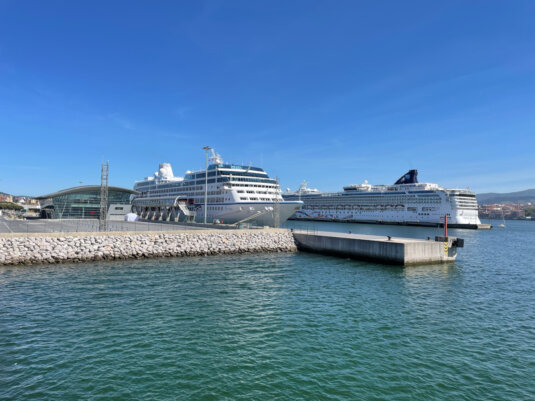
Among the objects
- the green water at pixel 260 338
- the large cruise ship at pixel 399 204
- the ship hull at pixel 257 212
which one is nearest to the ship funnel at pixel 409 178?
the large cruise ship at pixel 399 204

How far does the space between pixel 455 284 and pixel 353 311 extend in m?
10.2

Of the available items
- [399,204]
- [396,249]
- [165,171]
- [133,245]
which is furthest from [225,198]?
[399,204]

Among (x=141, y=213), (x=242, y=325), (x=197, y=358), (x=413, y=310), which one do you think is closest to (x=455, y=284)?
(x=413, y=310)

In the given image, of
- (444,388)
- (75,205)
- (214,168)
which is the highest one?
(214,168)

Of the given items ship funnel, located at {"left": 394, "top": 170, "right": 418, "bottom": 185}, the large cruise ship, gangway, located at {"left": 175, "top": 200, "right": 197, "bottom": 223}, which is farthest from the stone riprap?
ship funnel, located at {"left": 394, "top": 170, "right": 418, "bottom": 185}

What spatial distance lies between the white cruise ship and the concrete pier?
14.2m

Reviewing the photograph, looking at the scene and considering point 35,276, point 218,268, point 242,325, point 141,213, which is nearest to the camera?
point 242,325

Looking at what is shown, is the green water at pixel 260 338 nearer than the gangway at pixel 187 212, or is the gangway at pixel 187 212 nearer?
the green water at pixel 260 338

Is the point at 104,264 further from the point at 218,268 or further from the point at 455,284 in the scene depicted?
the point at 455,284

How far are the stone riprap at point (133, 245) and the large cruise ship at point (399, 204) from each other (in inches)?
3189

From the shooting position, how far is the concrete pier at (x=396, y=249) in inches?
1033

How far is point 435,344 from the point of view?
10961 mm

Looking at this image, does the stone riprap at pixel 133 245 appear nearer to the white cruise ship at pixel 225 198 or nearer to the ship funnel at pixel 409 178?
the white cruise ship at pixel 225 198

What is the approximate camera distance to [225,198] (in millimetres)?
60000
